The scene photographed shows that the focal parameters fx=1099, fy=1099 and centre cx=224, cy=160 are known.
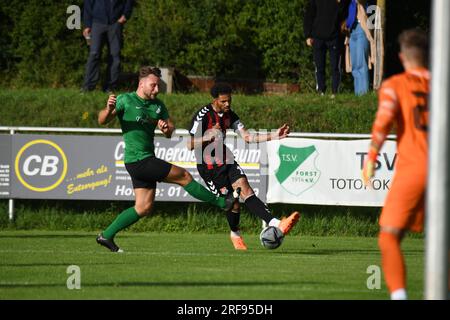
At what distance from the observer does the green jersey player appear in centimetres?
1390

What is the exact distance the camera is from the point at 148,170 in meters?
13.8

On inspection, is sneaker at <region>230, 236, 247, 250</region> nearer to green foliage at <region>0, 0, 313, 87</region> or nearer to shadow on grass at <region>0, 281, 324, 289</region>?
shadow on grass at <region>0, 281, 324, 289</region>

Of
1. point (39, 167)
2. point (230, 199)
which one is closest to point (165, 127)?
point (230, 199)

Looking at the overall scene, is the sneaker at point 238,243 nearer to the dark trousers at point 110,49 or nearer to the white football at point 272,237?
the white football at point 272,237

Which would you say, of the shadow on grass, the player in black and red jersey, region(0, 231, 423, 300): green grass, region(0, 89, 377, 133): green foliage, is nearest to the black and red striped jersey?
the player in black and red jersey

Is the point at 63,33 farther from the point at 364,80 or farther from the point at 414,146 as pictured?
the point at 414,146

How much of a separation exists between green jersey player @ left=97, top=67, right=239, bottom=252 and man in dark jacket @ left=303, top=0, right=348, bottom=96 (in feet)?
26.7

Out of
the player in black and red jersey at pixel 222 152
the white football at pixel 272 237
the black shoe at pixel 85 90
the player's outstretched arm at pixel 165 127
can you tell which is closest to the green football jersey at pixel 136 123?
the player's outstretched arm at pixel 165 127

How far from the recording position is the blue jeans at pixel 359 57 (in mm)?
21663

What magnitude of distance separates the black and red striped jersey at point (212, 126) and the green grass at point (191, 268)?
1223mm

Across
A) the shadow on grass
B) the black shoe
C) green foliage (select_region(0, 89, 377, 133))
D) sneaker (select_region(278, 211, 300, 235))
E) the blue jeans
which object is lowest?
the shadow on grass

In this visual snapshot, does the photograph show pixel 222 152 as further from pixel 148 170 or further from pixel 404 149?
pixel 404 149

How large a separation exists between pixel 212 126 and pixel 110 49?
7363 mm

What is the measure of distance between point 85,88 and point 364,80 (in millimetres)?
5575
